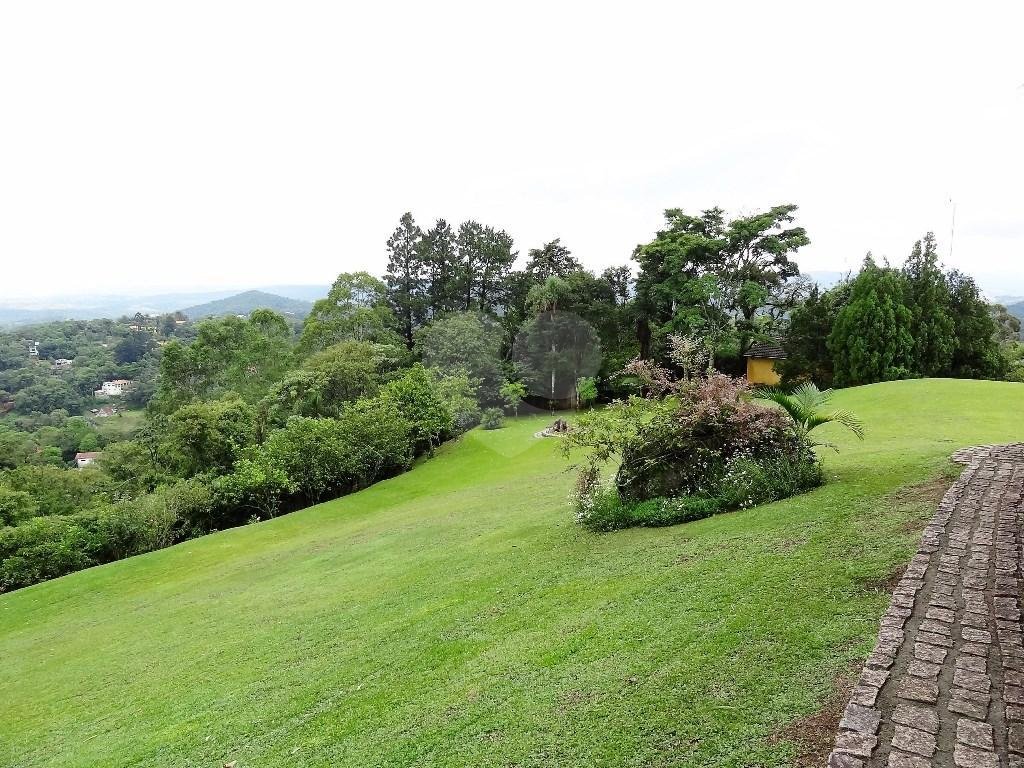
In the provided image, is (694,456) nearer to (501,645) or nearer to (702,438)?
(702,438)

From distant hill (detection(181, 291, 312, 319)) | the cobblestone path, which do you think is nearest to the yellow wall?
the cobblestone path

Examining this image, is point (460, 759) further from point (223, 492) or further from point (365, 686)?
point (223, 492)

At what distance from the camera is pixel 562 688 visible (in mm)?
3898

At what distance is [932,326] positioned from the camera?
2008 cm

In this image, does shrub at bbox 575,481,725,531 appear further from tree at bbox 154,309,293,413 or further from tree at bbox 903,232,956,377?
tree at bbox 154,309,293,413

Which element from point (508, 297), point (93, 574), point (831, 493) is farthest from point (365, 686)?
point (508, 297)

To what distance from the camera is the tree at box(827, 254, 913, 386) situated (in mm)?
19891

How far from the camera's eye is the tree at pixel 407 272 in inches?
1527

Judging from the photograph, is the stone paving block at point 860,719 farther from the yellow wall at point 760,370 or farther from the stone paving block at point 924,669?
the yellow wall at point 760,370

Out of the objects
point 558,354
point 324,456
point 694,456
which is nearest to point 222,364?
point 324,456

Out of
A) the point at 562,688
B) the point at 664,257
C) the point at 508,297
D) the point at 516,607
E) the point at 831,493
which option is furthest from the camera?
the point at 508,297

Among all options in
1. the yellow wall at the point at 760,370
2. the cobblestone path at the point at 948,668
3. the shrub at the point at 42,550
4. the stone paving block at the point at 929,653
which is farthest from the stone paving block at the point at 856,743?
the yellow wall at the point at 760,370

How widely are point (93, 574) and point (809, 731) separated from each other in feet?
52.3

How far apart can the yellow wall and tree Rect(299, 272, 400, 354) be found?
19.6m
